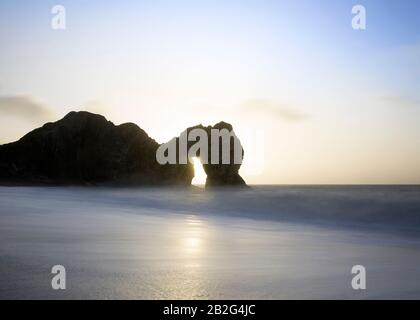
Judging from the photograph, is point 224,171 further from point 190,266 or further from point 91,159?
point 190,266

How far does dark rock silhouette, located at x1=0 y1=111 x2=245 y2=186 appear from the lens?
12069cm

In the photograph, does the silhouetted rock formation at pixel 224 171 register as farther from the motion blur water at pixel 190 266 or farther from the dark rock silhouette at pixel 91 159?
the motion blur water at pixel 190 266

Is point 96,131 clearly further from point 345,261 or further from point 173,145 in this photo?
point 345,261

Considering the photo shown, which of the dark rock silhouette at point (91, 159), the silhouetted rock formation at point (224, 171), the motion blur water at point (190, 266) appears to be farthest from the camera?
the dark rock silhouette at point (91, 159)

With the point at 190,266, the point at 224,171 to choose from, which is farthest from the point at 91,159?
the point at 190,266

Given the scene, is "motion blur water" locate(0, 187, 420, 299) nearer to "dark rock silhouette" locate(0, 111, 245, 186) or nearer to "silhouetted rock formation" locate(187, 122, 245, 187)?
"silhouetted rock formation" locate(187, 122, 245, 187)

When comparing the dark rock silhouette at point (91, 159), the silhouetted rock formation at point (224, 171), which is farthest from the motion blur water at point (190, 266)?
the dark rock silhouette at point (91, 159)

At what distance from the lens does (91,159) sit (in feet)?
411

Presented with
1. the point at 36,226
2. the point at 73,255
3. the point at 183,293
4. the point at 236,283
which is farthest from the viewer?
the point at 36,226

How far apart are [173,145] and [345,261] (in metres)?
127

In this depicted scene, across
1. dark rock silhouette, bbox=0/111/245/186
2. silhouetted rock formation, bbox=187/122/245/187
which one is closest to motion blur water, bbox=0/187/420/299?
silhouetted rock formation, bbox=187/122/245/187

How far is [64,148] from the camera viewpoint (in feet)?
418

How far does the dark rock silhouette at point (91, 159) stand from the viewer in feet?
396
